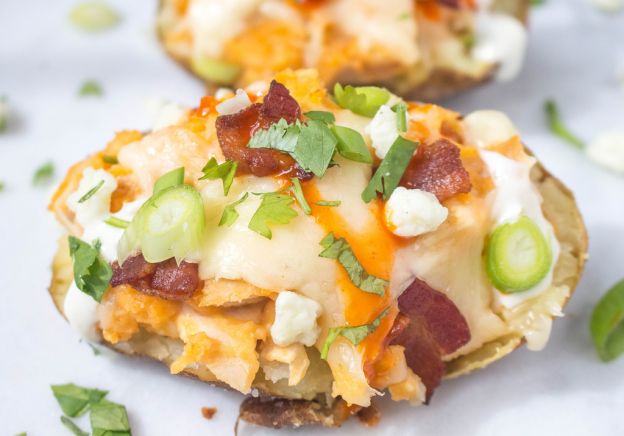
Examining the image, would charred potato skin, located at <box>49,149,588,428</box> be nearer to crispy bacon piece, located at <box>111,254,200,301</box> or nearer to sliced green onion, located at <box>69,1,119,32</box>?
crispy bacon piece, located at <box>111,254,200,301</box>

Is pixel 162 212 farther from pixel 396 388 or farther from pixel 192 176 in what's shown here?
pixel 396 388

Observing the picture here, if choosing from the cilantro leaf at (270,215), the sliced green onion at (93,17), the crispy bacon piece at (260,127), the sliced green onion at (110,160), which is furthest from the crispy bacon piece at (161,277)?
the sliced green onion at (93,17)

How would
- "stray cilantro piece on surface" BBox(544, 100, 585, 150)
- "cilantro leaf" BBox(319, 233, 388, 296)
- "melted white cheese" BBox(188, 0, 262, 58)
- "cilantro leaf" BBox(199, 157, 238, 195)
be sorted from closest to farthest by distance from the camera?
"cilantro leaf" BBox(319, 233, 388, 296), "cilantro leaf" BBox(199, 157, 238, 195), "melted white cheese" BBox(188, 0, 262, 58), "stray cilantro piece on surface" BBox(544, 100, 585, 150)

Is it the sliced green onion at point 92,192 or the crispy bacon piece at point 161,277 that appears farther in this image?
the sliced green onion at point 92,192

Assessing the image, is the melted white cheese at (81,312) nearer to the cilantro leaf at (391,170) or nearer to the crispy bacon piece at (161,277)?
the crispy bacon piece at (161,277)

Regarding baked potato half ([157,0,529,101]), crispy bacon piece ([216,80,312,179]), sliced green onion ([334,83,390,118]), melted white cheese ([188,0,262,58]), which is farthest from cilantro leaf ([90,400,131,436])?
melted white cheese ([188,0,262,58])

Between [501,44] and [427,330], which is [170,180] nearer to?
[427,330]
